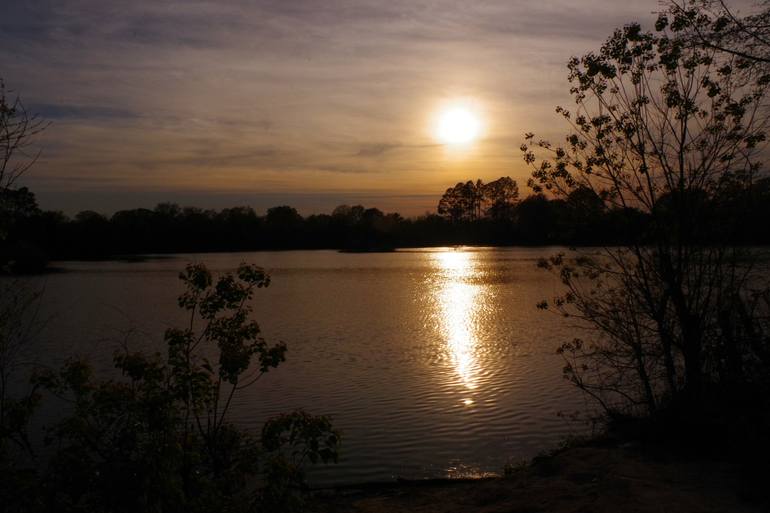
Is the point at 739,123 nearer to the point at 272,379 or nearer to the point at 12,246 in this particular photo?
the point at 272,379

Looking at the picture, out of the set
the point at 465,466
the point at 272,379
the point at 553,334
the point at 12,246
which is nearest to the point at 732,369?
the point at 465,466

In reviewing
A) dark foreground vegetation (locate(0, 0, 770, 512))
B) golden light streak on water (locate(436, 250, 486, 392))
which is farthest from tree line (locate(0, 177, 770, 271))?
dark foreground vegetation (locate(0, 0, 770, 512))

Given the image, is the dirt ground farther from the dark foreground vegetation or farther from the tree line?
the tree line

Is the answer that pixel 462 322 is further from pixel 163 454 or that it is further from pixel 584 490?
pixel 163 454

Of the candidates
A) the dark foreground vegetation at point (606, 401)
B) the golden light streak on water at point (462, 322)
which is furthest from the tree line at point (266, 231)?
the dark foreground vegetation at point (606, 401)

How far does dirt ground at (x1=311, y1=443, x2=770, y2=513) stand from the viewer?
6.10m

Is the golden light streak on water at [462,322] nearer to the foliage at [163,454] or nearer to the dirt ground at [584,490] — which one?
the dirt ground at [584,490]

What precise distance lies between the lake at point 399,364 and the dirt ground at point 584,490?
39.2 inches

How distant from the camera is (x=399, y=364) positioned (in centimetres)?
1689

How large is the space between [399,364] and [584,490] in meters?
10.2

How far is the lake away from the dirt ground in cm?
100

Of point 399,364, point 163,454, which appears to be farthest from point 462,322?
point 163,454

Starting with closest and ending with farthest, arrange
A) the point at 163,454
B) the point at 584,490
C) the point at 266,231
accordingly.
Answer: the point at 163,454, the point at 584,490, the point at 266,231

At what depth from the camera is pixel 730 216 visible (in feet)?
28.8
